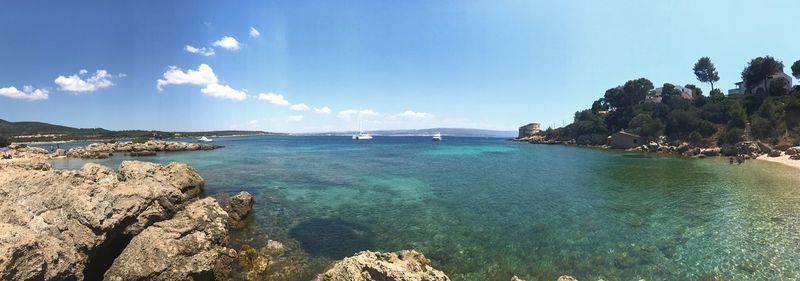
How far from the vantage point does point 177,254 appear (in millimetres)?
11633

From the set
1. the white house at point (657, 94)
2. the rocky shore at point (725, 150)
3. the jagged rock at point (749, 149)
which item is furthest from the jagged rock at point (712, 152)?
the white house at point (657, 94)

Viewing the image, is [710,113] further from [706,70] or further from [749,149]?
[706,70]

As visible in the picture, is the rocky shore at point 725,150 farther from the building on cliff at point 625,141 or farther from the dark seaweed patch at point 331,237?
the dark seaweed patch at point 331,237

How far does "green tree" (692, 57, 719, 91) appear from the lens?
99250mm

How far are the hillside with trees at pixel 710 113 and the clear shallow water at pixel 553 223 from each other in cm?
3701

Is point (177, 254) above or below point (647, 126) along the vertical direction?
below

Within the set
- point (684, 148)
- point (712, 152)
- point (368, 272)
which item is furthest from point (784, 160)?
point (368, 272)

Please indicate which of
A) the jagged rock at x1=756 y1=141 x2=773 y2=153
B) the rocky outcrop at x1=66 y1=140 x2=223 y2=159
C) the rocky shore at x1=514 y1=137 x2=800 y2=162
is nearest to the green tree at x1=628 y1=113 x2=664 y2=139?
the rocky shore at x1=514 y1=137 x2=800 y2=162

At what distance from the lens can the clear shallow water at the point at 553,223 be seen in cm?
1391

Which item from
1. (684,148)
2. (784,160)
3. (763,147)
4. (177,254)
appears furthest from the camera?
(684,148)

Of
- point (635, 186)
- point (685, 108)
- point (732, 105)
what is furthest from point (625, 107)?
point (635, 186)

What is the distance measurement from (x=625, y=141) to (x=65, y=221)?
97985 millimetres

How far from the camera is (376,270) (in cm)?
889

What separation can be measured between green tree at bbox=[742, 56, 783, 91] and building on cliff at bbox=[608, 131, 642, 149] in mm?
28282
